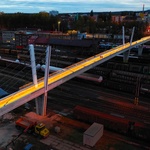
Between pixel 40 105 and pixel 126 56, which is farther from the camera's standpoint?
pixel 126 56

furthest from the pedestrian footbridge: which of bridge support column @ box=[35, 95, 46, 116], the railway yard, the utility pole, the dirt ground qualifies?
the utility pole

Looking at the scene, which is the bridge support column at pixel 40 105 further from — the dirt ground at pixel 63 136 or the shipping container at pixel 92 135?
the shipping container at pixel 92 135

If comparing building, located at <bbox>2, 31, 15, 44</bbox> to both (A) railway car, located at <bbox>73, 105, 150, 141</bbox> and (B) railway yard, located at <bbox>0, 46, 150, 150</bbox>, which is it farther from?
(A) railway car, located at <bbox>73, 105, 150, 141</bbox>

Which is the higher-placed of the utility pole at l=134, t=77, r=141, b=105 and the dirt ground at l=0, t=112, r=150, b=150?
the utility pole at l=134, t=77, r=141, b=105

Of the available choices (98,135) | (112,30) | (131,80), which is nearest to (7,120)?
(98,135)

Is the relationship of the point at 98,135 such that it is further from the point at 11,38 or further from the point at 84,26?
the point at 84,26

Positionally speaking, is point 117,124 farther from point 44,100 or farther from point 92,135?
point 44,100

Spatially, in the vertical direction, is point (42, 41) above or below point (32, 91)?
above

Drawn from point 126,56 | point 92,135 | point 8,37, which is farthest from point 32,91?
point 8,37
